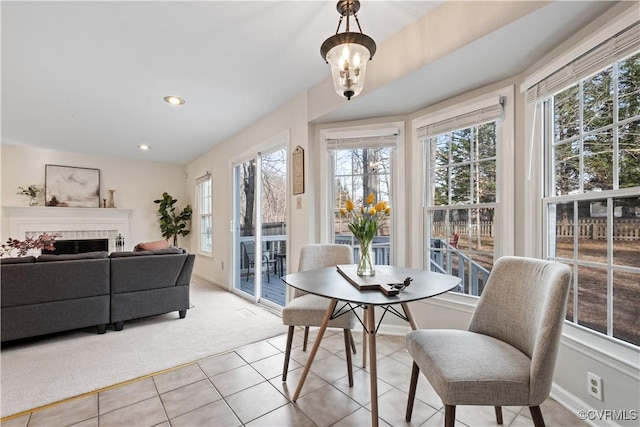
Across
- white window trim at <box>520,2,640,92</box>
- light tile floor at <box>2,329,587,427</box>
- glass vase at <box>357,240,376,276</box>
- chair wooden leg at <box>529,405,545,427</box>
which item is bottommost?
light tile floor at <box>2,329,587,427</box>

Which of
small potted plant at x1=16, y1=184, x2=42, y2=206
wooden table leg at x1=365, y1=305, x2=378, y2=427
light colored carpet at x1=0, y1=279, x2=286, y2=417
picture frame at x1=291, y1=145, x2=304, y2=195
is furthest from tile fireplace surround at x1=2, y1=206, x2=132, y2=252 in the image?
wooden table leg at x1=365, y1=305, x2=378, y2=427

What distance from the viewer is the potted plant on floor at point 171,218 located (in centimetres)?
616

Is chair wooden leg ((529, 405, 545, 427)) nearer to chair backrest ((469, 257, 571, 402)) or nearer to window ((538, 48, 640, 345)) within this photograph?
chair backrest ((469, 257, 571, 402))

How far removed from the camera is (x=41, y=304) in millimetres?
2555

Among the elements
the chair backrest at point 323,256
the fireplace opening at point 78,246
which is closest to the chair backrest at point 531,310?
the chair backrest at point 323,256

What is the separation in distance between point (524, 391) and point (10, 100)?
4.97 meters

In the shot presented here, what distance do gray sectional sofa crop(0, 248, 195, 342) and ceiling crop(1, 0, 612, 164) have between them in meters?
1.70

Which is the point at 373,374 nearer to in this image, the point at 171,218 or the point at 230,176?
the point at 230,176

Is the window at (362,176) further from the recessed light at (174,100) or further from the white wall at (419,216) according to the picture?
the recessed light at (174,100)

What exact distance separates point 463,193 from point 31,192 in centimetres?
687

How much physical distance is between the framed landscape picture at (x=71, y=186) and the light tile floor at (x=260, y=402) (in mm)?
4958

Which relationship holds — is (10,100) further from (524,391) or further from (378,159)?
(524,391)

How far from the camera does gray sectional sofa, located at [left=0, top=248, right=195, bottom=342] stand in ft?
8.07

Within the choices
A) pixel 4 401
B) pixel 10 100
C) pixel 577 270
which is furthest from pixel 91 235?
pixel 577 270
